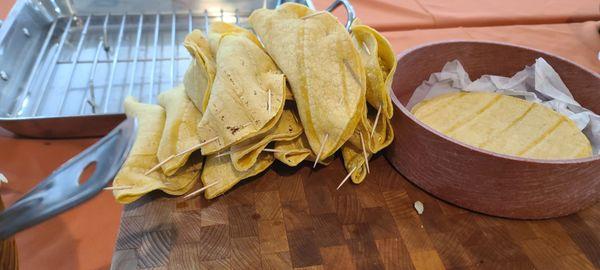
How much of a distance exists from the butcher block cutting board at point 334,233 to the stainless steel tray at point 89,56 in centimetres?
24

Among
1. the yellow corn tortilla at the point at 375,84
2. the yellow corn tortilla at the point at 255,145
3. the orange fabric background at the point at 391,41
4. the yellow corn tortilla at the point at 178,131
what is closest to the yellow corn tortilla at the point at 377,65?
the yellow corn tortilla at the point at 375,84

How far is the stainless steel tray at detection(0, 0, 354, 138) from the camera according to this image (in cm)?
68

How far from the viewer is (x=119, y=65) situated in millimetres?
843

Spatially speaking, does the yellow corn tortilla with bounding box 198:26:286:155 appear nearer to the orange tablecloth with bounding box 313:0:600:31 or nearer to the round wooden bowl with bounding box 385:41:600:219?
the round wooden bowl with bounding box 385:41:600:219

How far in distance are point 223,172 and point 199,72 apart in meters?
0.12

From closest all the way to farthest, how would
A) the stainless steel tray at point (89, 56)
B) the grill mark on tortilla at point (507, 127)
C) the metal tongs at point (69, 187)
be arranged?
the metal tongs at point (69, 187)
the grill mark on tortilla at point (507, 127)
the stainless steel tray at point (89, 56)

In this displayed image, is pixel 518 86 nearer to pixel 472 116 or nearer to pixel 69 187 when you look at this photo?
pixel 472 116

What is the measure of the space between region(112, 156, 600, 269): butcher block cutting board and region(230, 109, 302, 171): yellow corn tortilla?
0.06 m

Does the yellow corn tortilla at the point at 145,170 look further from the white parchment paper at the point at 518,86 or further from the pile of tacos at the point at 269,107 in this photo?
the white parchment paper at the point at 518,86

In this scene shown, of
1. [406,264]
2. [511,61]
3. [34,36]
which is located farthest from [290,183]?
[34,36]

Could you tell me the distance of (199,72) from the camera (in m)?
0.53

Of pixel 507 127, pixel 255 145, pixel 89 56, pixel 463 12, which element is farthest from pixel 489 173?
pixel 89 56

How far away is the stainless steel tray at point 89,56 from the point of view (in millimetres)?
679

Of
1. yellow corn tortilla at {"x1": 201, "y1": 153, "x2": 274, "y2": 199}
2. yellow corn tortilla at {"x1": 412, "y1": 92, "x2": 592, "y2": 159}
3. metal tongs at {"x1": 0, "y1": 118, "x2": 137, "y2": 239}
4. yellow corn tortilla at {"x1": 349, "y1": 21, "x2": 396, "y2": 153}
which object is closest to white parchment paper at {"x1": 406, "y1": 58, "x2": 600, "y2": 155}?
yellow corn tortilla at {"x1": 412, "y1": 92, "x2": 592, "y2": 159}
